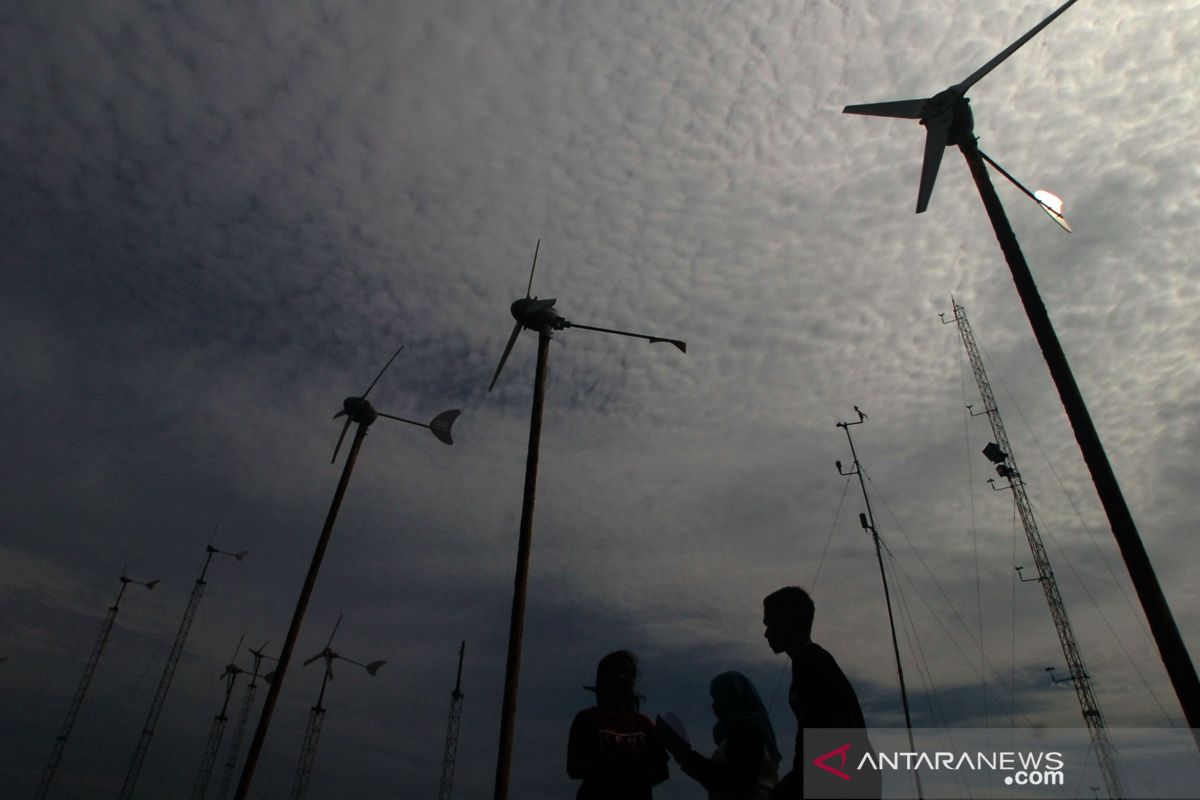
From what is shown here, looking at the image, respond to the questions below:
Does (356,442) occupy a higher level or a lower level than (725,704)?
higher

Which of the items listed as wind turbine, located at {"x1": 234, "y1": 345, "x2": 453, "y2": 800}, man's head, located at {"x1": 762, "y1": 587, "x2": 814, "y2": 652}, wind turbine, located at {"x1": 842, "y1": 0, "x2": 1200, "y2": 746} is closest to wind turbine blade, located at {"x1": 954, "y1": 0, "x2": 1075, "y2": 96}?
wind turbine, located at {"x1": 842, "y1": 0, "x2": 1200, "y2": 746}

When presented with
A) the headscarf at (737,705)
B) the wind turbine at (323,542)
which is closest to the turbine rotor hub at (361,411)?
the wind turbine at (323,542)

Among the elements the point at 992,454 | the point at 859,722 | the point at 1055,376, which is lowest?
the point at 859,722

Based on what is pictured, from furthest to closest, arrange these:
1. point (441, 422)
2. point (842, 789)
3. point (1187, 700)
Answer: point (441, 422), point (1187, 700), point (842, 789)

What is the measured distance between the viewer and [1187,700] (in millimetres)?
7602

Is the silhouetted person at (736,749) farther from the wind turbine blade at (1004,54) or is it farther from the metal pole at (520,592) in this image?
the wind turbine blade at (1004,54)

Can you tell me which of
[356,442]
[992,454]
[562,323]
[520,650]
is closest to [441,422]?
[356,442]

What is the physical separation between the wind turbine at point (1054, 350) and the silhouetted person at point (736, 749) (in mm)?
5886

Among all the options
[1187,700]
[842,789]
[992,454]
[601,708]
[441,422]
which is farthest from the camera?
→ [992,454]

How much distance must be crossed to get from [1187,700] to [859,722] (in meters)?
5.98

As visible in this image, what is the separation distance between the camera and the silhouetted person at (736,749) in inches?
193

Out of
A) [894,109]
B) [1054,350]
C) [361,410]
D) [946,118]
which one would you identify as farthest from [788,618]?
[361,410]

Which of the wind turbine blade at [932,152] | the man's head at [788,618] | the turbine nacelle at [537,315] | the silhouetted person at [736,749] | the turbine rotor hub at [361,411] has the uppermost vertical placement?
the turbine rotor hub at [361,411]

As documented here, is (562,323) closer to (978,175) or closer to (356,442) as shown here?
(978,175)
